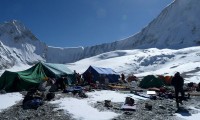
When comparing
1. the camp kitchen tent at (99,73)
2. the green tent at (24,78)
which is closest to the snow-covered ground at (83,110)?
the green tent at (24,78)

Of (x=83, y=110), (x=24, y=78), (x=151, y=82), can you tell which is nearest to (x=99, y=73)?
(x=151, y=82)

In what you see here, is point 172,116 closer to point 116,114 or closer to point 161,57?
point 116,114

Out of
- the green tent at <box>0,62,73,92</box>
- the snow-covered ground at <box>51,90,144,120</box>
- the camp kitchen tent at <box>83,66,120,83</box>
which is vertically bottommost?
the snow-covered ground at <box>51,90,144,120</box>

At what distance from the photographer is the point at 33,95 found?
2238cm

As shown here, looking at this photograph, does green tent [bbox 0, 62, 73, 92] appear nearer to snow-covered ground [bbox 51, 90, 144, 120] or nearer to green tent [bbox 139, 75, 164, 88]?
snow-covered ground [bbox 51, 90, 144, 120]

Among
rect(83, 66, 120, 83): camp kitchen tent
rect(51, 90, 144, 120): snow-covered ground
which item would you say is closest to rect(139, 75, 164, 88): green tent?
rect(83, 66, 120, 83): camp kitchen tent

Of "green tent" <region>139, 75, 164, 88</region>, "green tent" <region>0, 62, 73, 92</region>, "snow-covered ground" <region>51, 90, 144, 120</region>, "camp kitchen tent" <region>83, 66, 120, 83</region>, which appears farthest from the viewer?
"camp kitchen tent" <region>83, 66, 120, 83</region>

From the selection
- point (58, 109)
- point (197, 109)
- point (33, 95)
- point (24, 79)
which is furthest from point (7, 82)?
point (197, 109)

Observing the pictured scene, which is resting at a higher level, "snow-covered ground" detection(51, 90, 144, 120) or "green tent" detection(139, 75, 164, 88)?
"green tent" detection(139, 75, 164, 88)

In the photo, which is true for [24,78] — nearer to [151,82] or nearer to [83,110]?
[83,110]

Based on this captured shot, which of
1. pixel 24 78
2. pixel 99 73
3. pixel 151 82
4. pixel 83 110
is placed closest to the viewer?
pixel 83 110

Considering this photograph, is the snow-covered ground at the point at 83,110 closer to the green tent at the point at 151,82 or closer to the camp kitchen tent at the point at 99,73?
the green tent at the point at 151,82

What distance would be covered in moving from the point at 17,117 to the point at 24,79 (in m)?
14.4

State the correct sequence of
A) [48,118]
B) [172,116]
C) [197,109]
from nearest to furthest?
[48,118] → [172,116] → [197,109]
